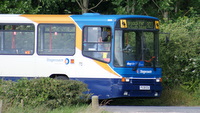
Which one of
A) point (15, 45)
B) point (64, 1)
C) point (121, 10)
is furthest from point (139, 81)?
point (64, 1)

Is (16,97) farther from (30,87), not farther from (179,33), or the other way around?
(179,33)

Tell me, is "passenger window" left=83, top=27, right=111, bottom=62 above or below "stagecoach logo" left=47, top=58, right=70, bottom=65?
above

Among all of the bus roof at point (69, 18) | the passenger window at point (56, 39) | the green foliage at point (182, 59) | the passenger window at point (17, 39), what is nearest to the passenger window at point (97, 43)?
the bus roof at point (69, 18)

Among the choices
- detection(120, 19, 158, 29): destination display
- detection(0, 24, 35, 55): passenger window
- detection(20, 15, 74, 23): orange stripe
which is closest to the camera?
detection(120, 19, 158, 29): destination display

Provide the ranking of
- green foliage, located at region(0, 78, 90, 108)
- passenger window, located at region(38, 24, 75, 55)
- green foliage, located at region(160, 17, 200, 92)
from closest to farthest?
1. green foliage, located at region(0, 78, 90, 108)
2. passenger window, located at region(38, 24, 75, 55)
3. green foliage, located at region(160, 17, 200, 92)

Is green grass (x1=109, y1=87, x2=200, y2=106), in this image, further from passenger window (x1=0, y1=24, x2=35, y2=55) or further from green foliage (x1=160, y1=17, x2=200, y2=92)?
passenger window (x1=0, y1=24, x2=35, y2=55)

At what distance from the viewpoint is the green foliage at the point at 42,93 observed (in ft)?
45.4

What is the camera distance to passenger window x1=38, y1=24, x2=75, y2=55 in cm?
1820

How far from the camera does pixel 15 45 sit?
18562 mm

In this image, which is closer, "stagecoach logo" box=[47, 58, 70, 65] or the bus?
the bus

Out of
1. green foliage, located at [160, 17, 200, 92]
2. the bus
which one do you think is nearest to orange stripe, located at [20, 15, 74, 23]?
the bus

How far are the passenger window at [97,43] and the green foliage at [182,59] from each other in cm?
392

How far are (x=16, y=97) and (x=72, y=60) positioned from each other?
4.43m

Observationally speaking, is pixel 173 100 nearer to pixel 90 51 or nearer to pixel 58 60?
pixel 90 51
